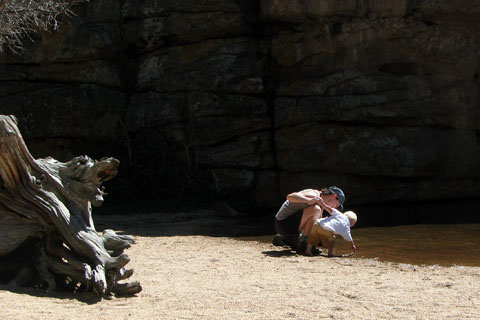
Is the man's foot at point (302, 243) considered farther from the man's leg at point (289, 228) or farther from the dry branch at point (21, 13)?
the dry branch at point (21, 13)

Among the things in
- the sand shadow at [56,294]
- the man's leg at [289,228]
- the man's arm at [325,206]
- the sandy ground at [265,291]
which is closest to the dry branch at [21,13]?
the sandy ground at [265,291]

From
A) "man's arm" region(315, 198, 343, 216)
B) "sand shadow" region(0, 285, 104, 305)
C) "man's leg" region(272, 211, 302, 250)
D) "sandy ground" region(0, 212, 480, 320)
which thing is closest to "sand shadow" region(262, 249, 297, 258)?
"sandy ground" region(0, 212, 480, 320)

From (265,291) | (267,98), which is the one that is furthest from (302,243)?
(267,98)

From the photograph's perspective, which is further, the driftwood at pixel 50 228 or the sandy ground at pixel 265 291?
the driftwood at pixel 50 228

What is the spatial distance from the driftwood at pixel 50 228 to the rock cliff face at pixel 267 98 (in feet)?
24.1

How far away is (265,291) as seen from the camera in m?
5.62

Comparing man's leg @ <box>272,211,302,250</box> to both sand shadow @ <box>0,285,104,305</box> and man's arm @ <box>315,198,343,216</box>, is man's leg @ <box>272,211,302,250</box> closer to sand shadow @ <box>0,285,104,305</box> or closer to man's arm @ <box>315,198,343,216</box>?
man's arm @ <box>315,198,343,216</box>

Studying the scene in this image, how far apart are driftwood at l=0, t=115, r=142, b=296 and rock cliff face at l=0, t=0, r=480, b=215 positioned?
7.34 metres

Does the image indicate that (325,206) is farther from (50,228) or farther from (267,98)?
(267,98)

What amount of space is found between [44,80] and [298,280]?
8758 mm

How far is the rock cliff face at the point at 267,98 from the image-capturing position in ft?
42.0

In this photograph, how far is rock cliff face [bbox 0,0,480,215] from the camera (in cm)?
1279

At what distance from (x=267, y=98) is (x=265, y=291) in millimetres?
7911

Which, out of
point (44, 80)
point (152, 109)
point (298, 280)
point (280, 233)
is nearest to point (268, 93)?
point (152, 109)
